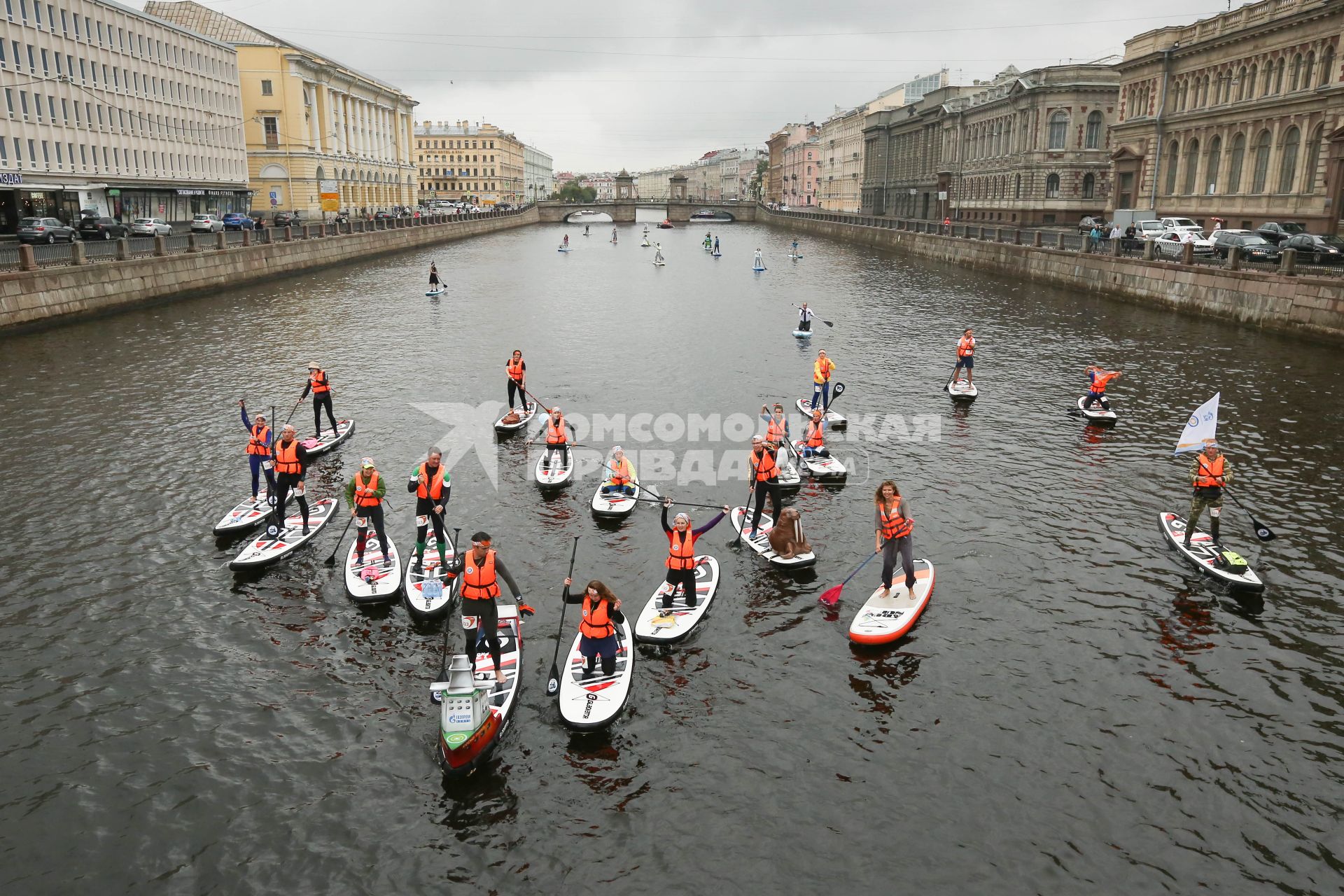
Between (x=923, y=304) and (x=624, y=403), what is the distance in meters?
27.4

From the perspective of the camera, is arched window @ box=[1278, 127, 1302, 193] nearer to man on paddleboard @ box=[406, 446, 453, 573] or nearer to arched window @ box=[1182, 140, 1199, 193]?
arched window @ box=[1182, 140, 1199, 193]

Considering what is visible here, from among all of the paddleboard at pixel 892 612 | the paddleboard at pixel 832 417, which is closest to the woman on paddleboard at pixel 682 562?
the paddleboard at pixel 892 612

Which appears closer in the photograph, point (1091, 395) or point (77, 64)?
point (1091, 395)

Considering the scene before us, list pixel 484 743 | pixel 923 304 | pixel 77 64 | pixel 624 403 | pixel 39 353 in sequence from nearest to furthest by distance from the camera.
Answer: pixel 484 743
pixel 624 403
pixel 39 353
pixel 923 304
pixel 77 64

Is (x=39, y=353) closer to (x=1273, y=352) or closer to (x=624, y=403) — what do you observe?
(x=624, y=403)

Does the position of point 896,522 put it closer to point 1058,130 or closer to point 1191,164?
point 1191,164

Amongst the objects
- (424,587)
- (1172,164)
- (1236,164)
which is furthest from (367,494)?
(1172,164)

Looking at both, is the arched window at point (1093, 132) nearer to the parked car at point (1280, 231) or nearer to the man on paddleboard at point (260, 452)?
the parked car at point (1280, 231)

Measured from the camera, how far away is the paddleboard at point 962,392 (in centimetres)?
2881

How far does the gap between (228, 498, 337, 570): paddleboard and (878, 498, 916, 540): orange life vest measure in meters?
10.6

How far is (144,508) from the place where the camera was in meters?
18.9

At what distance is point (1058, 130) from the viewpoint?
84688mm

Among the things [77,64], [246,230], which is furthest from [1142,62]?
[77,64]

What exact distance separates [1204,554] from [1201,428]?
226 cm
